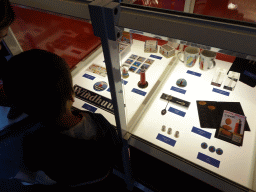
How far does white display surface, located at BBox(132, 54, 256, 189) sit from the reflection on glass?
54 cm

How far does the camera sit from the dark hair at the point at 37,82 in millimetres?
766

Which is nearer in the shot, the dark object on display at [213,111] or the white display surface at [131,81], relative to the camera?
the dark object on display at [213,111]

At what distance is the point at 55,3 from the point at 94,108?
0.99m

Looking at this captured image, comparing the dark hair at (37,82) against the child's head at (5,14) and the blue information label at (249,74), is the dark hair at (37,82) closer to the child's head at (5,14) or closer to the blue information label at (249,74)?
the child's head at (5,14)

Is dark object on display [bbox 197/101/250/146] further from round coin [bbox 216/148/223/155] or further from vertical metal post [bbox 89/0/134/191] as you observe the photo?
vertical metal post [bbox 89/0/134/191]

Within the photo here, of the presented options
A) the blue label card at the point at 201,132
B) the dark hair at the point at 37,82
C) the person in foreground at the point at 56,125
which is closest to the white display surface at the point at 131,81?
the person in foreground at the point at 56,125

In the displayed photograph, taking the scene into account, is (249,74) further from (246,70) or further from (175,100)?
(175,100)

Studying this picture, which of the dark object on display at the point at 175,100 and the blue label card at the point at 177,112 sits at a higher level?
the dark object on display at the point at 175,100

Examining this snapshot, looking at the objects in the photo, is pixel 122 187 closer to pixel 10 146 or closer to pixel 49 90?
pixel 10 146

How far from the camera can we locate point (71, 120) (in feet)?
3.47

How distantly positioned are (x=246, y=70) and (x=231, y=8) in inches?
22.8

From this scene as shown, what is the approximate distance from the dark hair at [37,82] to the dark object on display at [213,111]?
3.60 feet

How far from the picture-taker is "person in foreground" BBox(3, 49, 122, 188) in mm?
778

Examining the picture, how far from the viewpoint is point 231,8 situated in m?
1.47
